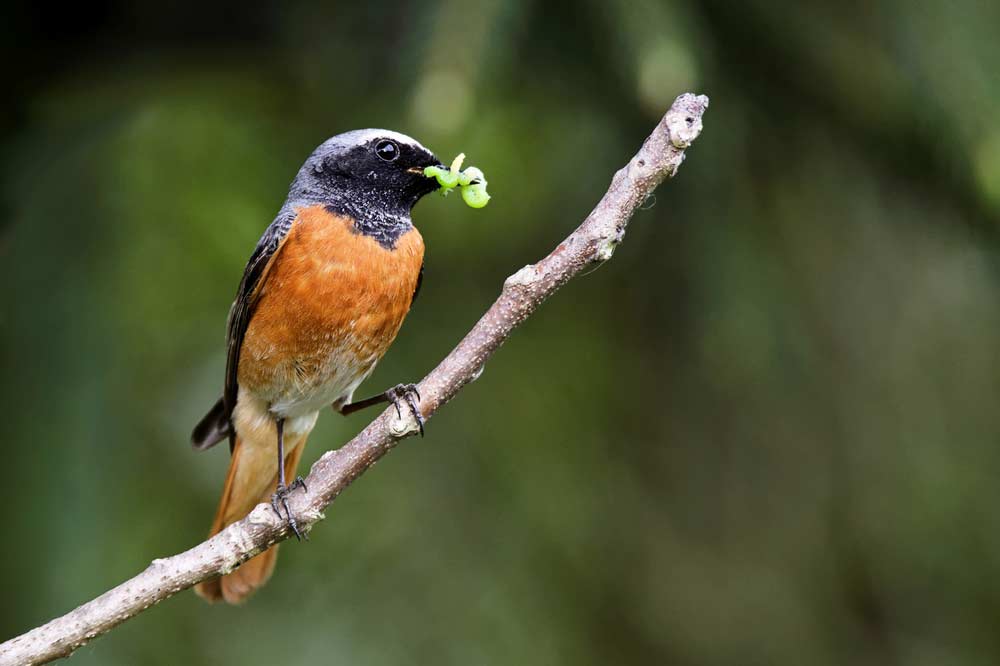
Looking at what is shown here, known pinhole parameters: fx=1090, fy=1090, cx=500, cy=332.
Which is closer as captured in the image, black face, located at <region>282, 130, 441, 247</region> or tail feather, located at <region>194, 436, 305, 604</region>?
black face, located at <region>282, 130, 441, 247</region>

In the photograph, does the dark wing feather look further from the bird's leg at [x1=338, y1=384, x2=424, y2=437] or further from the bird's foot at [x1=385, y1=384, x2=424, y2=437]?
the bird's foot at [x1=385, y1=384, x2=424, y2=437]

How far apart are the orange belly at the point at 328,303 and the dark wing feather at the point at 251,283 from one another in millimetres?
27

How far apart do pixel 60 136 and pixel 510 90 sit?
147cm

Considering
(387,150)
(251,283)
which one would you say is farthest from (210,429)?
(387,150)

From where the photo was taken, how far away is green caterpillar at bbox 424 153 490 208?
2969 mm

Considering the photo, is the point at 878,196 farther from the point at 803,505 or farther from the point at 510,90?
the point at 803,505

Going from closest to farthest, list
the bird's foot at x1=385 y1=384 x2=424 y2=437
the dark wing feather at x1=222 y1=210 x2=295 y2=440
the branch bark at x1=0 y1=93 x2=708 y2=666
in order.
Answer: the branch bark at x1=0 y1=93 x2=708 y2=666
the bird's foot at x1=385 y1=384 x2=424 y2=437
the dark wing feather at x1=222 y1=210 x2=295 y2=440

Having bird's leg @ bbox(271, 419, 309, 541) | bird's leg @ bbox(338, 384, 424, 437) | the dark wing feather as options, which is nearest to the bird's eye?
the dark wing feather

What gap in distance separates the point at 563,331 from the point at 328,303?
1.41 meters

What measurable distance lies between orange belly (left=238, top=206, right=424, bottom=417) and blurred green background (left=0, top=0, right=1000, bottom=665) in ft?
0.87

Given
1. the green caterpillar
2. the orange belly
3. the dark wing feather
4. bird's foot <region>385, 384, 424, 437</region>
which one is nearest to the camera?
bird's foot <region>385, 384, 424, 437</region>

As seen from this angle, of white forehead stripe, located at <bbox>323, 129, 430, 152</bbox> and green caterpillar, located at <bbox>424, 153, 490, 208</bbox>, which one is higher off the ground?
white forehead stripe, located at <bbox>323, 129, 430, 152</bbox>

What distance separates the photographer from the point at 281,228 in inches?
148

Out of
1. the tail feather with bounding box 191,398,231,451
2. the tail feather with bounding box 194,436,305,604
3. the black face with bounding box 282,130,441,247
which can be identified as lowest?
the tail feather with bounding box 194,436,305,604
